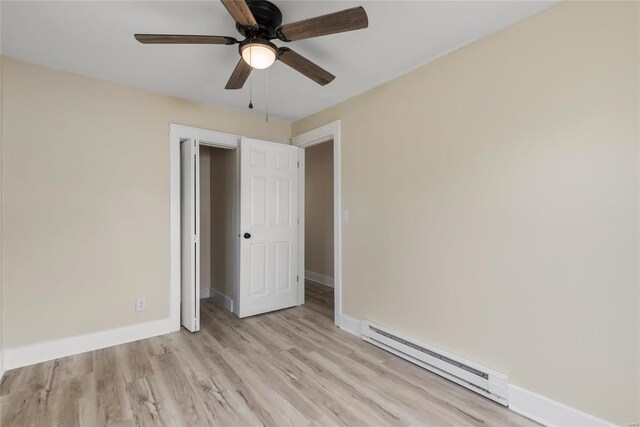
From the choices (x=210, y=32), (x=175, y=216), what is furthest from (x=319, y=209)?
(x=210, y=32)

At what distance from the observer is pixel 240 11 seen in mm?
1360

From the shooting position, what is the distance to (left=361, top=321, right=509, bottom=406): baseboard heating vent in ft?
6.13

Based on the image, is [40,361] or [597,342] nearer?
[597,342]

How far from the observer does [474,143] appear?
6.73 ft

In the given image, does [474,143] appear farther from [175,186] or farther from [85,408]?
[85,408]

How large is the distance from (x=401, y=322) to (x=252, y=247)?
1.78 m

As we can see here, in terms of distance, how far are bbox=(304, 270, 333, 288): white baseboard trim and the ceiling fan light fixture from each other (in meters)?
3.71

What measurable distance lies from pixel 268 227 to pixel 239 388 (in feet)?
5.87

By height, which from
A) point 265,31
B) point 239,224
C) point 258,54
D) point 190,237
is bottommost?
point 190,237

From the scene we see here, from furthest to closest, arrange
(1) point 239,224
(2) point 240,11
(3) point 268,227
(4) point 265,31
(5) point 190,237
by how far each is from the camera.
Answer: (3) point 268,227, (1) point 239,224, (5) point 190,237, (4) point 265,31, (2) point 240,11

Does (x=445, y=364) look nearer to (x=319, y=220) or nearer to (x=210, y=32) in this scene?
(x=210, y=32)

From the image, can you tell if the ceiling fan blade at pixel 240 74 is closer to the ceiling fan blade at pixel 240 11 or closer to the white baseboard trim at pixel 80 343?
the ceiling fan blade at pixel 240 11

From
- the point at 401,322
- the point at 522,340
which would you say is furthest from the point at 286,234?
the point at 522,340

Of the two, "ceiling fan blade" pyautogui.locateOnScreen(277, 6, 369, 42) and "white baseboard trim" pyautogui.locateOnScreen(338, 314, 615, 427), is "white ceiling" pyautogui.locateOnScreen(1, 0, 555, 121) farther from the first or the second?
"white baseboard trim" pyautogui.locateOnScreen(338, 314, 615, 427)
